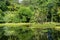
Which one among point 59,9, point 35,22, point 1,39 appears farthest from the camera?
point 59,9

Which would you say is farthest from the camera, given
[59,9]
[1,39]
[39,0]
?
[39,0]

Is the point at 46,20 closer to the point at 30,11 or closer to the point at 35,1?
the point at 30,11

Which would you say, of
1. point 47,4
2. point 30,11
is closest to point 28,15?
point 30,11

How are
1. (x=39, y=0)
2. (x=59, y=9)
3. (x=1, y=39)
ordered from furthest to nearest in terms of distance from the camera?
(x=39, y=0) → (x=59, y=9) → (x=1, y=39)

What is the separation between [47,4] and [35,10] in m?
1.50

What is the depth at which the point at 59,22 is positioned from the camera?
20812mm

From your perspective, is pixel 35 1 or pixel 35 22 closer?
pixel 35 22

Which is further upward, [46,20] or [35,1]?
[35,1]

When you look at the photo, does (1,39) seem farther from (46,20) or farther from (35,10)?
(35,10)

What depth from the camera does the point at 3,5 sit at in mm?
24109

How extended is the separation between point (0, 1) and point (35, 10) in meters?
4.97

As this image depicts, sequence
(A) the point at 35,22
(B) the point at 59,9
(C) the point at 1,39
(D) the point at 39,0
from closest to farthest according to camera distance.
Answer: (C) the point at 1,39 → (A) the point at 35,22 → (B) the point at 59,9 → (D) the point at 39,0

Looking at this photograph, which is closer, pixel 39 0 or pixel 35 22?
pixel 35 22

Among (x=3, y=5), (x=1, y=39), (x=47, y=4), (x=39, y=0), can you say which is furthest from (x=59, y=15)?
(x=1, y=39)
